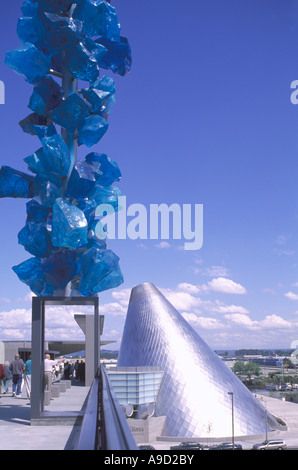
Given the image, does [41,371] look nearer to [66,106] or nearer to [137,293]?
[66,106]

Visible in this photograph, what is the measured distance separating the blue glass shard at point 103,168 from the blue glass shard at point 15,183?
1.22 meters

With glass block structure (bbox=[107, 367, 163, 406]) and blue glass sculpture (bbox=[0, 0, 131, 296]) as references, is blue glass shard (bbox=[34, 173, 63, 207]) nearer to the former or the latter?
blue glass sculpture (bbox=[0, 0, 131, 296])

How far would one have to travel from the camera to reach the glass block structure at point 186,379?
3088cm

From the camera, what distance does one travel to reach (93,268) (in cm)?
862

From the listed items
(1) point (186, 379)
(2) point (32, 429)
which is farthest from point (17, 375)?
(1) point (186, 379)

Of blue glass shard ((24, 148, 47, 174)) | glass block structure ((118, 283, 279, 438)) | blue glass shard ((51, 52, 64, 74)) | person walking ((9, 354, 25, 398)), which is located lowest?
glass block structure ((118, 283, 279, 438))

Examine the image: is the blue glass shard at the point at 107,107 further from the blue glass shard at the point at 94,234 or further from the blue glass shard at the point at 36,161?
the blue glass shard at the point at 94,234

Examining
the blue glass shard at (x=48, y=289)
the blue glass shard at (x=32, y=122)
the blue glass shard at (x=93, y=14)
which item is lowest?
the blue glass shard at (x=48, y=289)

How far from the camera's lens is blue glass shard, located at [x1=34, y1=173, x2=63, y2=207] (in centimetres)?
868

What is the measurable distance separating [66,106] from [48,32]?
1.46 meters

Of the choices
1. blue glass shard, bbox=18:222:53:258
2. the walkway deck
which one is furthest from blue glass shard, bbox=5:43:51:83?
the walkway deck

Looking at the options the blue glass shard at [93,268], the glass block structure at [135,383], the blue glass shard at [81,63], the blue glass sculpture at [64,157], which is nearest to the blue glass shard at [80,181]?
the blue glass sculpture at [64,157]

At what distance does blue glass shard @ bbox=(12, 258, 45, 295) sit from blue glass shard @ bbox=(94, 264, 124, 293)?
1099 millimetres
